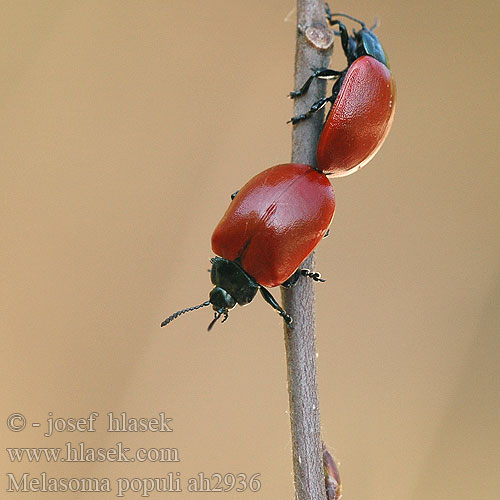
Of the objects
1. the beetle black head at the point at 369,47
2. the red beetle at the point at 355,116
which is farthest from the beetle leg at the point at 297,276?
the beetle black head at the point at 369,47

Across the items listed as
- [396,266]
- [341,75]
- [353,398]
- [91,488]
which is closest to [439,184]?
[396,266]

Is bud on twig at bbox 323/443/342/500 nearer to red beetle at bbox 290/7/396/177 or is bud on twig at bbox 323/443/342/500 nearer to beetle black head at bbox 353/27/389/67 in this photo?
red beetle at bbox 290/7/396/177

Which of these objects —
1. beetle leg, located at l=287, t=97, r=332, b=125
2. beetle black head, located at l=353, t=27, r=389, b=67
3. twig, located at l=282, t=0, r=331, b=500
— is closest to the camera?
twig, located at l=282, t=0, r=331, b=500

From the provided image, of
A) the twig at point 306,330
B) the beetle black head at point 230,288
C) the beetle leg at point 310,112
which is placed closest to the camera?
the twig at point 306,330

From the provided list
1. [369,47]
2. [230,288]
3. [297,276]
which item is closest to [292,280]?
[297,276]

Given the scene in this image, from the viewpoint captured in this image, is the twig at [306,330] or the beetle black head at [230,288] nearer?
the twig at [306,330]

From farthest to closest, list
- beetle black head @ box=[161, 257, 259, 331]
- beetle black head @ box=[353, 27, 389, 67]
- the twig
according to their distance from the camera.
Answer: beetle black head @ box=[353, 27, 389, 67]
beetle black head @ box=[161, 257, 259, 331]
the twig

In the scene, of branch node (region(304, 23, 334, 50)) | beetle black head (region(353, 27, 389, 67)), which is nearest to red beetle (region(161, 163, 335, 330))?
branch node (region(304, 23, 334, 50))

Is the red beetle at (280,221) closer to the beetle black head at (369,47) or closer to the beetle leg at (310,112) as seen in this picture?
the beetle leg at (310,112)
